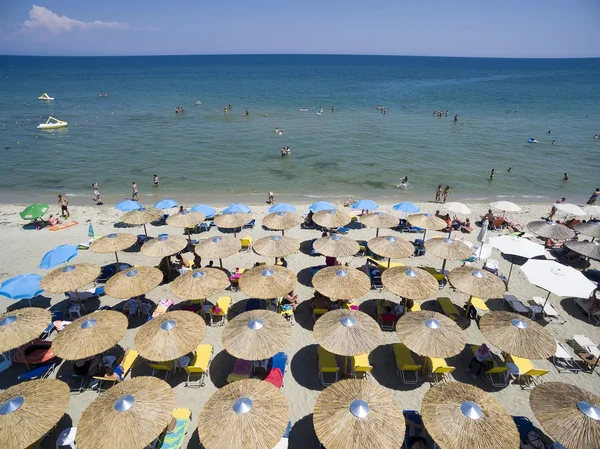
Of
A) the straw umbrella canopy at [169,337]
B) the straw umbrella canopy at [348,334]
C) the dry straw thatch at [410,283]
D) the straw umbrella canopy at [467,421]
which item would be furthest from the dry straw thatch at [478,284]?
the straw umbrella canopy at [169,337]

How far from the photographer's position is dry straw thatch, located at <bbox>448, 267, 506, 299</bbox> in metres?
10.4

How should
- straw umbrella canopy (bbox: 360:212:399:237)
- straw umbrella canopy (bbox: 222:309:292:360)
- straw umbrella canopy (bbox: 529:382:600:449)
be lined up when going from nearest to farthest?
1. straw umbrella canopy (bbox: 529:382:600:449)
2. straw umbrella canopy (bbox: 222:309:292:360)
3. straw umbrella canopy (bbox: 360:212:399:237)

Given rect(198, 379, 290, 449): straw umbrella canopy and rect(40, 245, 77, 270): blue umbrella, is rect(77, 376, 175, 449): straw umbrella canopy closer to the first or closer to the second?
rect(198, 379, 290, 449): straw umbrella canopy

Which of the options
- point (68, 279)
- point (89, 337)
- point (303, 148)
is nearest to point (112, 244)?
point (68, 279)

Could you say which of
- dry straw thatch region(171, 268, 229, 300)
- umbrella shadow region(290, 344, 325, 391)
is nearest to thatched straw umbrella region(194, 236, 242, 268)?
dry straw thatch region(171, 268, 229, 300)

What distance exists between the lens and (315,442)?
7961 mm

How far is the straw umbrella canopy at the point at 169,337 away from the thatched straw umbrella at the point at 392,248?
6.96 metres

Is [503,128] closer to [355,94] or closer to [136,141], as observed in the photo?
[355,94]

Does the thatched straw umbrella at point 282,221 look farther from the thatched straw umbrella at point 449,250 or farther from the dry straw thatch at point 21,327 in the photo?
the dry straw thatch at point 21,327

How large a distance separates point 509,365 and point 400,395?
3.34 meters

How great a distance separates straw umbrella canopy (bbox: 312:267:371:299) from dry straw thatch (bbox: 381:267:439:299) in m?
0.75

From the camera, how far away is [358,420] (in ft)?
20.6

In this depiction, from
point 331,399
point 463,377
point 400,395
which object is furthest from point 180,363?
point 463,377

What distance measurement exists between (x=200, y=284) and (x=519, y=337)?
9100 millimetres
